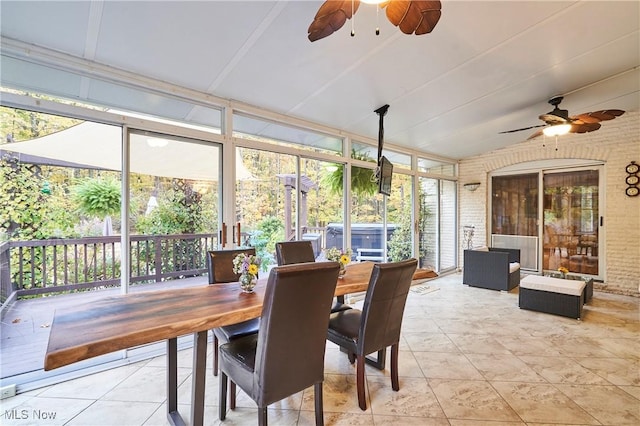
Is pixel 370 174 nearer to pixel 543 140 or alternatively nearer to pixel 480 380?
pixel 480 380

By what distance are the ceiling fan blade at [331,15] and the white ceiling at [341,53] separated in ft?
2.02

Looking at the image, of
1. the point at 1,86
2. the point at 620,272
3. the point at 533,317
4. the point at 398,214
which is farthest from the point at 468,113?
the point at 1,86

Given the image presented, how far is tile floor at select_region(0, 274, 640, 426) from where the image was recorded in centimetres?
Result: 196

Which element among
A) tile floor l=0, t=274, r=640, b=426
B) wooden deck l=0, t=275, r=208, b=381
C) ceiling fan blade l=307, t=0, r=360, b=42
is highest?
ceiling fan blade l=307, t=0, r=360, b=42

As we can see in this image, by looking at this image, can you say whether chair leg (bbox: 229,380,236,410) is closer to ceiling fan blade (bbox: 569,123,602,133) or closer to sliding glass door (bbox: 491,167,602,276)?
ceiling fan blade (bbox: 569,123,602,133)

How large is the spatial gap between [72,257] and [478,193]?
24.0ft

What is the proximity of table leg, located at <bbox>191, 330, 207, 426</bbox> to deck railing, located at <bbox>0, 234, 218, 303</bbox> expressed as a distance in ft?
5.22

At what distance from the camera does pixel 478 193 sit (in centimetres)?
664

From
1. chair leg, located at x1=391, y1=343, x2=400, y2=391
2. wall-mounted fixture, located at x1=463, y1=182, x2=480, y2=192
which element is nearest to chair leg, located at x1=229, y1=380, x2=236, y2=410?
chair leg, located at x1=391, y1=343, x2=400, y2=391

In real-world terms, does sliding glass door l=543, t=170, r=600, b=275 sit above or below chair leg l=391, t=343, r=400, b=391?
above

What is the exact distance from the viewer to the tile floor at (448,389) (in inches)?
77.3

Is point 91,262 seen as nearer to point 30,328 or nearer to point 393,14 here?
point 30,328

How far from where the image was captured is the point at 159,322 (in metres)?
1.44

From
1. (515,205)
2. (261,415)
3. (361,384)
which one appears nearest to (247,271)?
(261,415)
